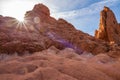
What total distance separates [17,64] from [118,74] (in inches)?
249

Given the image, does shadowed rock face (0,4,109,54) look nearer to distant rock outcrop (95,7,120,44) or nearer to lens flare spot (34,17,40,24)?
lens flare spot (34,17,40,24)

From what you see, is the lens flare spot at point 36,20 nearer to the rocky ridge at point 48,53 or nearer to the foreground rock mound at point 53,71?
the rocky ridge at point 48,53

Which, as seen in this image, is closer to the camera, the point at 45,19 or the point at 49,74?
the point at 49,74

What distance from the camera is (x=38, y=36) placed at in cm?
2053

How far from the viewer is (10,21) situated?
22.2 meters

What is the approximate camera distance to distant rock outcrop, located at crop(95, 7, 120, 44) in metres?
48.8

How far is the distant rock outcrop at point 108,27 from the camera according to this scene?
48750mm

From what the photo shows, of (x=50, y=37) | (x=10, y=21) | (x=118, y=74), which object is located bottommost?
(x=118, y=74)

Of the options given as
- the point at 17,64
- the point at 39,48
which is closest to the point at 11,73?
the point at 17,64

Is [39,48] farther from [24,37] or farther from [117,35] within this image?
[117,35]

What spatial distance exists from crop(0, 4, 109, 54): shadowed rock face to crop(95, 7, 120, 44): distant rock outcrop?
23598 millimetres

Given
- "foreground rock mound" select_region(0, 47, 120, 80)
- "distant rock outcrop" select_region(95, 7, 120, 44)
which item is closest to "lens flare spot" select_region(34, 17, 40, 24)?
"foreground rock mound" select_region(0, 47, 120, 80)

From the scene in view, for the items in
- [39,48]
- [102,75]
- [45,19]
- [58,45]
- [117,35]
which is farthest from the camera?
[117,35]

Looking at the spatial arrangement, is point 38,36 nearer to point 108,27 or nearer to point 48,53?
Answer: point 48,53
